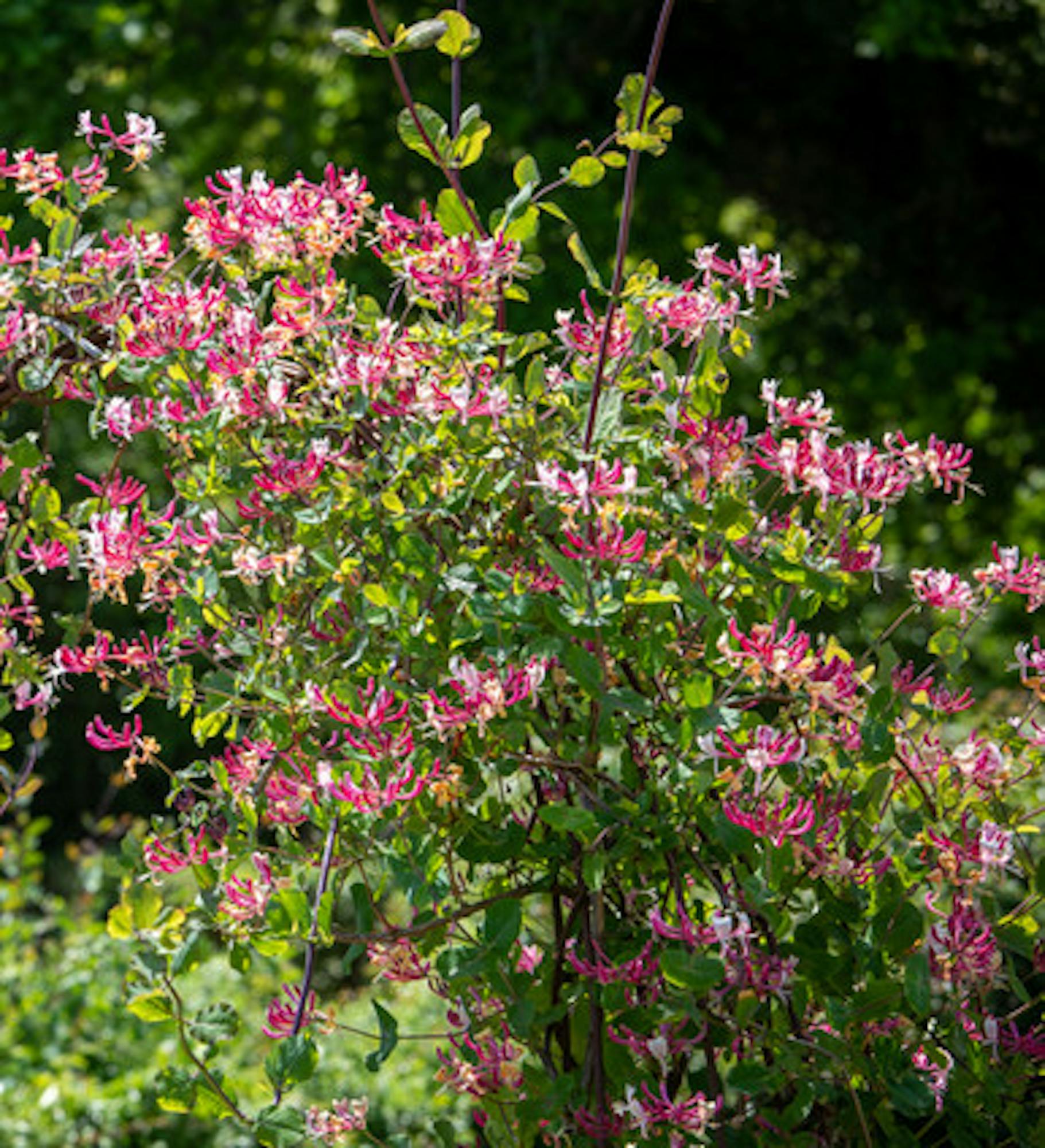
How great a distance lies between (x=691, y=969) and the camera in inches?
45.3

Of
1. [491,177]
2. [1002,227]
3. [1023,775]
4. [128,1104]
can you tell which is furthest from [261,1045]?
[1002,227]

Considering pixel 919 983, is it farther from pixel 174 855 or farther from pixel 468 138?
pixel 468 138

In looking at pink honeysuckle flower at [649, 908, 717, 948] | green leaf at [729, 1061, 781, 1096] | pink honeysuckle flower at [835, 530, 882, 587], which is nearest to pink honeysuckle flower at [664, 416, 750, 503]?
pink honeysuckle flower at [835, 530, 882, 587]

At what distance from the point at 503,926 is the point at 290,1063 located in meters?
0.19

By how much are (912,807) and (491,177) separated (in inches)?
166

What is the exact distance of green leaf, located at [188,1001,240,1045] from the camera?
130 centimetres

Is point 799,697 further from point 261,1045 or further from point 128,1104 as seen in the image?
point 261,1045

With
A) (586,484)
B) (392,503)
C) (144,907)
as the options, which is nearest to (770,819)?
(586,484)

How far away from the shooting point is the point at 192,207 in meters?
1.40

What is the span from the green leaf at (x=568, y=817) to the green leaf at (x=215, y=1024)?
31 centimetres

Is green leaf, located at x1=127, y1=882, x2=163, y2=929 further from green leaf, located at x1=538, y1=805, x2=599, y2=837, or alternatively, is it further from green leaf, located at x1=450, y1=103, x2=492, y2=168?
green leaf, located at x1=450, y1=103, x2=492, y2=168

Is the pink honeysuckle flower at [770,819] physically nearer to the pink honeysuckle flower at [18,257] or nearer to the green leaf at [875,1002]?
the green leaf at [875,1002]

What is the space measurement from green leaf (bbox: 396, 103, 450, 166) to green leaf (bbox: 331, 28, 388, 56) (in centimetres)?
5

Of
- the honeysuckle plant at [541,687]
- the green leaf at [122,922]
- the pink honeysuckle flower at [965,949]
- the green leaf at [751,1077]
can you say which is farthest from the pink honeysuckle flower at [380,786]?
the pink honeysuckle flower at [965,949]
